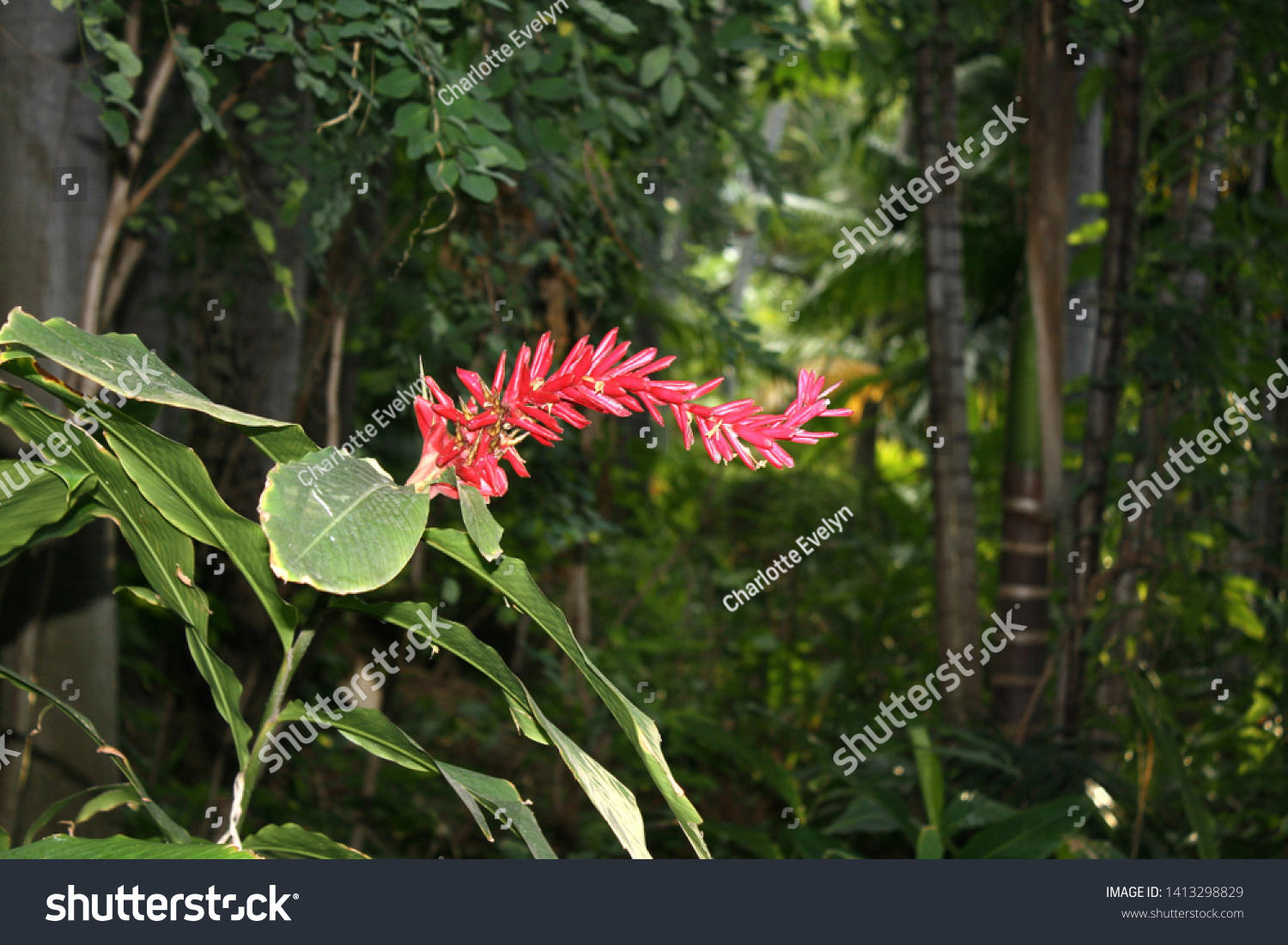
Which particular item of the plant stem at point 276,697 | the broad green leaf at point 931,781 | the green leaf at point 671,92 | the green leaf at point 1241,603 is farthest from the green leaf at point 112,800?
the green leaf at point 1241,603

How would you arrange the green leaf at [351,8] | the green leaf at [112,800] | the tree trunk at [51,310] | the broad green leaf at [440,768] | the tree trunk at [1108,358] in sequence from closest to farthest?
1. the broad green leaf at [440,768]
2. the green leaf at [112,800]
3. the green leaf at [351,8]
4. the tree trunk at [51,310]
5. the tree trunk at [1108,358]

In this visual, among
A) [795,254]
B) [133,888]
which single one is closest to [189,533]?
[133,888]

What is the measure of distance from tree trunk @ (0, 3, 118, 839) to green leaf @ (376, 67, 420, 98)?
425 mm

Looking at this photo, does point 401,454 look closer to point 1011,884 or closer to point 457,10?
point 457,10

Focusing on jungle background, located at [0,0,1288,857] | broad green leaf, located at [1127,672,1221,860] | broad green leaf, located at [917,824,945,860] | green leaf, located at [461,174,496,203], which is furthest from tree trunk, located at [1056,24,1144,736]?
green leaf, located at [461,174,496,203]

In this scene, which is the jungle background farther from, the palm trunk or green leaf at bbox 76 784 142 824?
green leaf at bbox 76 784 142 824

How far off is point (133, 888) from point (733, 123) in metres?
1.37

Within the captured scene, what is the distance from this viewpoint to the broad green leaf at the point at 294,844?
714 mm

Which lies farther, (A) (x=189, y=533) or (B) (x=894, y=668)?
(B) (x=894, y=668)

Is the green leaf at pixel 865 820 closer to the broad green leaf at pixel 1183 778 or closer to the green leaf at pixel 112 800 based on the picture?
the broad green leaf at pixel 1183 778

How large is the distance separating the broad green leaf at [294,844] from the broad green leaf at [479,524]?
0.31 meters

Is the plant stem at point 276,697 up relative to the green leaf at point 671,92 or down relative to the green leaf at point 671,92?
down

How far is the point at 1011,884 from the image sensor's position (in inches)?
27.7

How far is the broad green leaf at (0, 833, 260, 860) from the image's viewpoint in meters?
0.56
